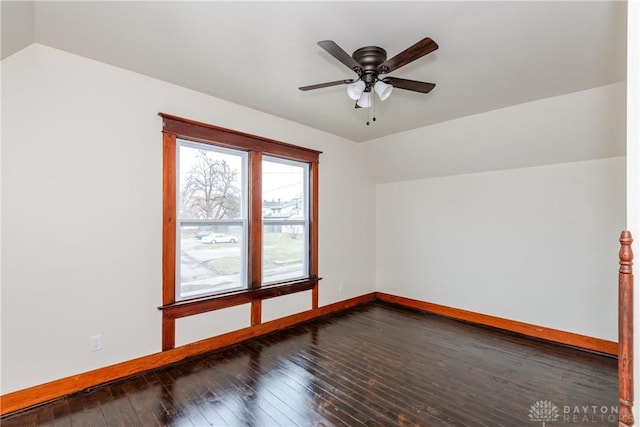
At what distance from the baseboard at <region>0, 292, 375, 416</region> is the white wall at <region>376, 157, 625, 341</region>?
2.32m

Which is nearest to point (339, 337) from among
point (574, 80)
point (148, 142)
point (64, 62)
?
point (148, 142)

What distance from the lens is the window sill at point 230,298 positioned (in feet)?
10.1

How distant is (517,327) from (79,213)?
5.15 m

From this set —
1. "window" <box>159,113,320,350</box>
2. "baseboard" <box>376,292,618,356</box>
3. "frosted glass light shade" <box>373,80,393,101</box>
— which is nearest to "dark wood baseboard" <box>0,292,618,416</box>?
"baseboard" <box>376,292,618,356</box>

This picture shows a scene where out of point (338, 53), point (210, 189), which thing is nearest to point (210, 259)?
point (210, 189)

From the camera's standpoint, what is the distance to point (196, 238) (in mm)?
3340

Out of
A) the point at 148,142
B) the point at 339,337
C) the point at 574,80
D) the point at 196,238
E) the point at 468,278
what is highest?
the point at 574,80

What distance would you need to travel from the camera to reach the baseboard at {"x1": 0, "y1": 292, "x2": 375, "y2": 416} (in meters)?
2.25

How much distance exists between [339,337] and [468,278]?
220cm

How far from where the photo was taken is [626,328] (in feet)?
4.44

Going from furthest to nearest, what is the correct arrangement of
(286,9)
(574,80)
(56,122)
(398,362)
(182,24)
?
(398,362)
(574,80)
(56,122)
(182,24)
(286,9)

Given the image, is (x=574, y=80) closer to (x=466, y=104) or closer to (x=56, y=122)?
(x=466, y=104)

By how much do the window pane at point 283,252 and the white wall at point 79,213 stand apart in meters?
0.94

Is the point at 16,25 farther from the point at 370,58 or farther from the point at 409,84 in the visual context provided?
the point at 409,84
